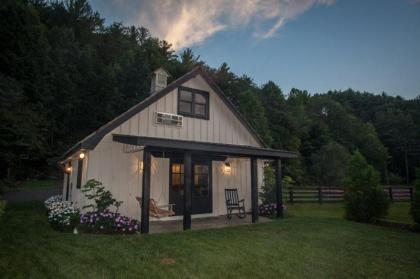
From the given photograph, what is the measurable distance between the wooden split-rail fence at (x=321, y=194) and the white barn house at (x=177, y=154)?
495 cm

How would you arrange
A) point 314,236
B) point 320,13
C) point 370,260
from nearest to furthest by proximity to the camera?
point 370,260 → point 314,236 → point 320,13

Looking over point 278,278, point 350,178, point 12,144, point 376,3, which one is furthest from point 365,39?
point 12,144

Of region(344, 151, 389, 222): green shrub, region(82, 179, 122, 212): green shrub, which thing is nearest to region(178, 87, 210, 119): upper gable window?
region(82, 179, 122, 212): green shrub

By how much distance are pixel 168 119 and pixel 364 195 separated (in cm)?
725

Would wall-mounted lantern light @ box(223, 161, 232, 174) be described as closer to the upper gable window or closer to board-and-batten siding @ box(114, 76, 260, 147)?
board-and-batten siding @ box(114, 76, 260, 147)

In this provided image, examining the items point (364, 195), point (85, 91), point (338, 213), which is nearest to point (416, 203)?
point (364, 195)

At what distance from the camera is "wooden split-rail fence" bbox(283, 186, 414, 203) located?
50.4ft

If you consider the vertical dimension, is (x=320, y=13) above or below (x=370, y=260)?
A: above

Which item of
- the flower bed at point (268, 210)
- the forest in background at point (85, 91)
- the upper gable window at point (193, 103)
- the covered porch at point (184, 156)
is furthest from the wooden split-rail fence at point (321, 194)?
the forest in background at point (85, 91)

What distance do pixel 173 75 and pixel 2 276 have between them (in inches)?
914

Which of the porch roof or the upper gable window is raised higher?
the upper gable window

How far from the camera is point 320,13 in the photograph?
12.2m

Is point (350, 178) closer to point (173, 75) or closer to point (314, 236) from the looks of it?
point (314, 236)

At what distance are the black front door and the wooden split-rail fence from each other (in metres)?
6.86
